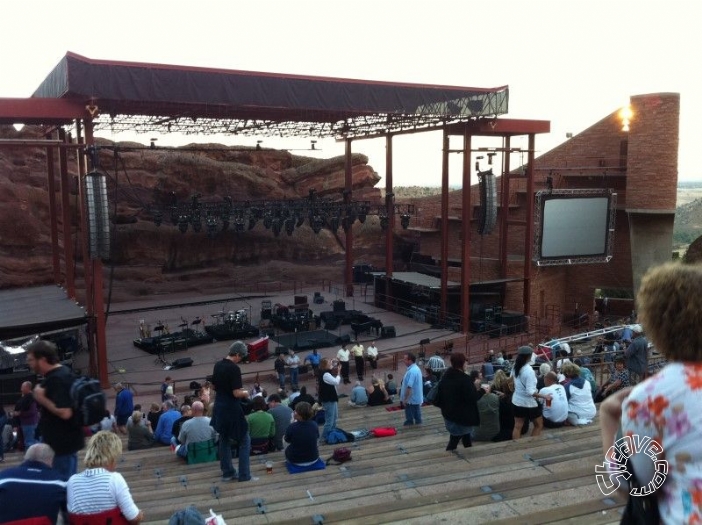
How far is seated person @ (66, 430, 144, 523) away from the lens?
3918 millimetres

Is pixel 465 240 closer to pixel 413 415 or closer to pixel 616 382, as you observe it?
pixel 616 382

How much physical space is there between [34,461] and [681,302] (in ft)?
12.4

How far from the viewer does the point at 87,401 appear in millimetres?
4590

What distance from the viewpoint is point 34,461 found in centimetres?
406

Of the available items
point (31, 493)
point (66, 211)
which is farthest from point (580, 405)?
point (66, 211)

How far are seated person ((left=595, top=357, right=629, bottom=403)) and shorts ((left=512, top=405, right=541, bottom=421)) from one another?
9.21 ft

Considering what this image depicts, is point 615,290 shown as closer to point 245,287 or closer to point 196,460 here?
point 245,287

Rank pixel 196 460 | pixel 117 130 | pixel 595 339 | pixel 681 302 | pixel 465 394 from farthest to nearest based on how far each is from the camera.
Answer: pixel 117 130
pixel 595 339
pixel 196 460
pixel 465 394
pixel 681 302

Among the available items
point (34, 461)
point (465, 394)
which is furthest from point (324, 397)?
point (34, 461)

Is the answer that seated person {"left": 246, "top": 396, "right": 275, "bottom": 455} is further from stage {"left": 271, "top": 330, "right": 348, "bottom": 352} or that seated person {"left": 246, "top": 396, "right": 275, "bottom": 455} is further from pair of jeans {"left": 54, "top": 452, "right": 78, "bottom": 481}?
stage {"left": 271, "top": 330, "right": 348, "bottom": 352}

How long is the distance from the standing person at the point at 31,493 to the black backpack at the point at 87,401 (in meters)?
0.62

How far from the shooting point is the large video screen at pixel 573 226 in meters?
26.7

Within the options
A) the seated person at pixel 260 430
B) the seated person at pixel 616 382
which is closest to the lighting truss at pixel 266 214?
the seated person at pixel 616 382

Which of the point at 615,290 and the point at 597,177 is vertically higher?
the point at 597,177
